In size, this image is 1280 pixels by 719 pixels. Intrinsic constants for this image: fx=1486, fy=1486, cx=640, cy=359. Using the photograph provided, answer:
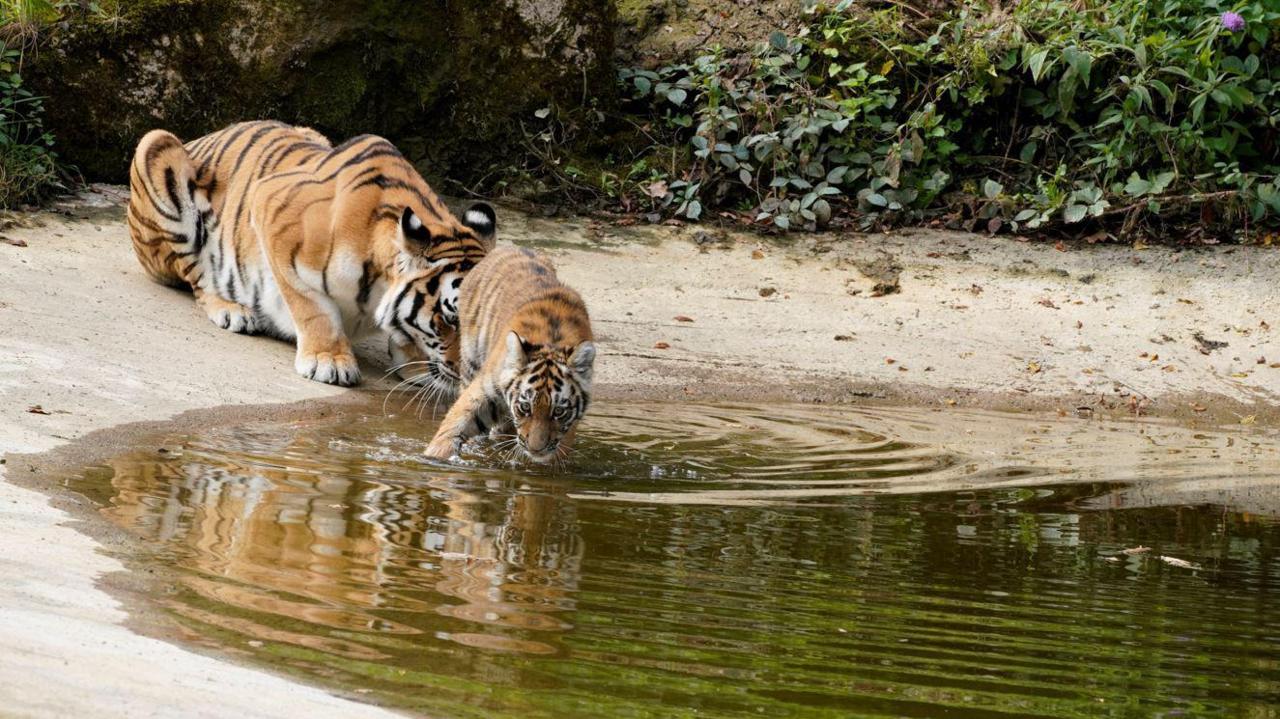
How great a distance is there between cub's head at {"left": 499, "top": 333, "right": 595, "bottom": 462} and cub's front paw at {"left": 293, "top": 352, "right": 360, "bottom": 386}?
162cm

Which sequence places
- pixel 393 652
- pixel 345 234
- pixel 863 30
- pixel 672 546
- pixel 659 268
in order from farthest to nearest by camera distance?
pixel 863 30, pixel 659 268, pixel 345 234, pixel 672 546, pixel 393 652

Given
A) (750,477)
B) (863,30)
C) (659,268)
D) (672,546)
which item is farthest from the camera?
(863,30)

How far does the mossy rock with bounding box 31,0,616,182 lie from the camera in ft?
32.7

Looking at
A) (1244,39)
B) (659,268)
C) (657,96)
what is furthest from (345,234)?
(1244,39)

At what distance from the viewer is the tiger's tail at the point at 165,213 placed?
8508mm

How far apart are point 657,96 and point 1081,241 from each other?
333cm

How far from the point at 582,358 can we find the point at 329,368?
6.23 ft

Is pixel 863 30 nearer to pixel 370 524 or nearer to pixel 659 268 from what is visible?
pixel 659 268

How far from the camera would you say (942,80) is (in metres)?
10.6

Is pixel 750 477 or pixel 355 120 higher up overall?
pixel 355 120

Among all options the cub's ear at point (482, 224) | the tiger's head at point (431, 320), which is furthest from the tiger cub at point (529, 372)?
the cub's ear at point (482, 224)

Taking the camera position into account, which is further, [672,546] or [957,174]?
[957,174]

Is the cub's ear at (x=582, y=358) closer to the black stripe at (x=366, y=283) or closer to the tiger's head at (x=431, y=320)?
the tiger's head at (x=431, y=320)

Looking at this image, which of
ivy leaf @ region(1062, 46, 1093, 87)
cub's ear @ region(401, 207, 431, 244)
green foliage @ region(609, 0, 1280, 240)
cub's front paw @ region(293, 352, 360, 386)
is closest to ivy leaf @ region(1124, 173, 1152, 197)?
green foliage @ region(609, 0, 1280, 240)
